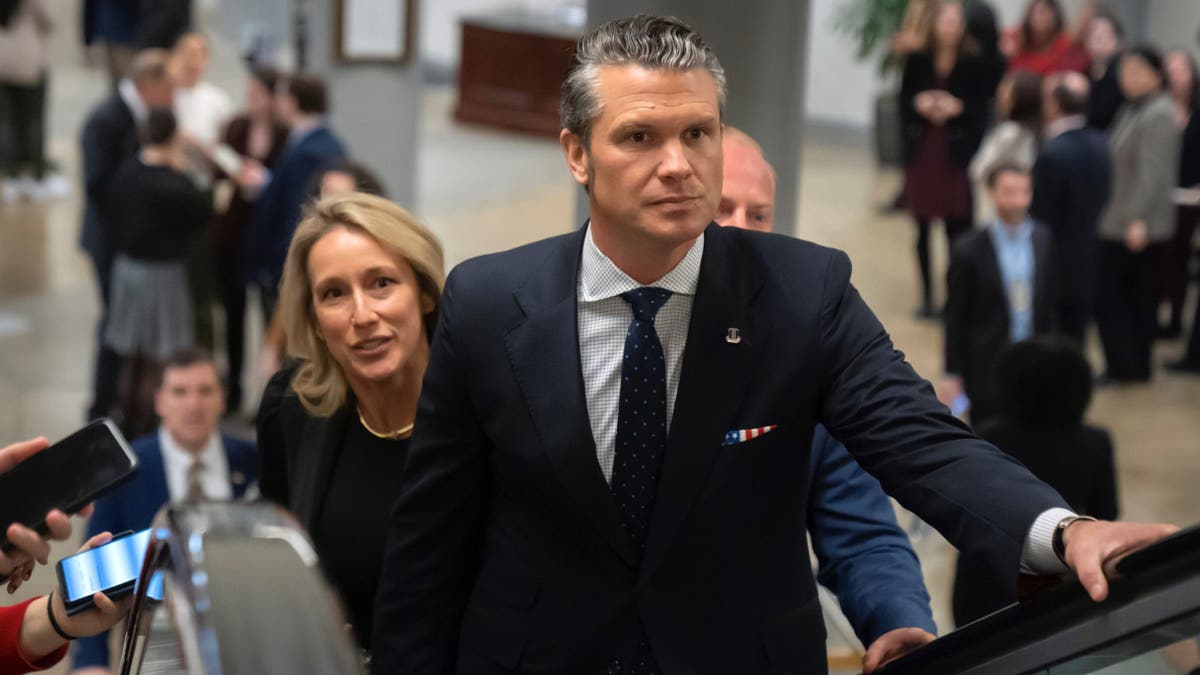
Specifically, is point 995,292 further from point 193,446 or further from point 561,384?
point 561,384

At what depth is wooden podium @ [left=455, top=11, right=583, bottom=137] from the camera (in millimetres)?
16891

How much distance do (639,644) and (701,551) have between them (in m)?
0.17

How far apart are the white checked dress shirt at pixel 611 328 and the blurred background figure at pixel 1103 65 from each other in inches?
386

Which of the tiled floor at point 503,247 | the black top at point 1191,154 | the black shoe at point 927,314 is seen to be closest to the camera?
the tiled floor at point 503,247

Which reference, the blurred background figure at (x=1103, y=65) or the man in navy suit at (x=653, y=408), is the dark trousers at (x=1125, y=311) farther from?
the man in navy suit at (x=653, y=408)

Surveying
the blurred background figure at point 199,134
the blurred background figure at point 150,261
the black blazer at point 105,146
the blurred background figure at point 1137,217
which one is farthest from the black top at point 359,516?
the blurred background figure at point 1137,217

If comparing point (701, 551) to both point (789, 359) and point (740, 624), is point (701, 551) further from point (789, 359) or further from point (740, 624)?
point (789, 359)

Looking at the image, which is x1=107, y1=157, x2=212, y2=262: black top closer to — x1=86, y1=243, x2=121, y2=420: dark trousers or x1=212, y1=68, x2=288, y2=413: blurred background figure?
x1=86, y1=243, x2=121, y2=420: dark trousers

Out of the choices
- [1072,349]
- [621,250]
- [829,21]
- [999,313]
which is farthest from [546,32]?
[621,250]

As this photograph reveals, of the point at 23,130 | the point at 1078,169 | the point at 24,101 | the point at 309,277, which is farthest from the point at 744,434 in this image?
the point at 23,130

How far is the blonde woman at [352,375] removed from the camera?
314cm

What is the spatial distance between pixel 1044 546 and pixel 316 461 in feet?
5.09

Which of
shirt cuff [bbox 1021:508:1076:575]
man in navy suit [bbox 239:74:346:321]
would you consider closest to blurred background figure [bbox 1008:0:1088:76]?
man in navy suit [bbox 239:74:346:321]

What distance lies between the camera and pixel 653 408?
7.88 ft
